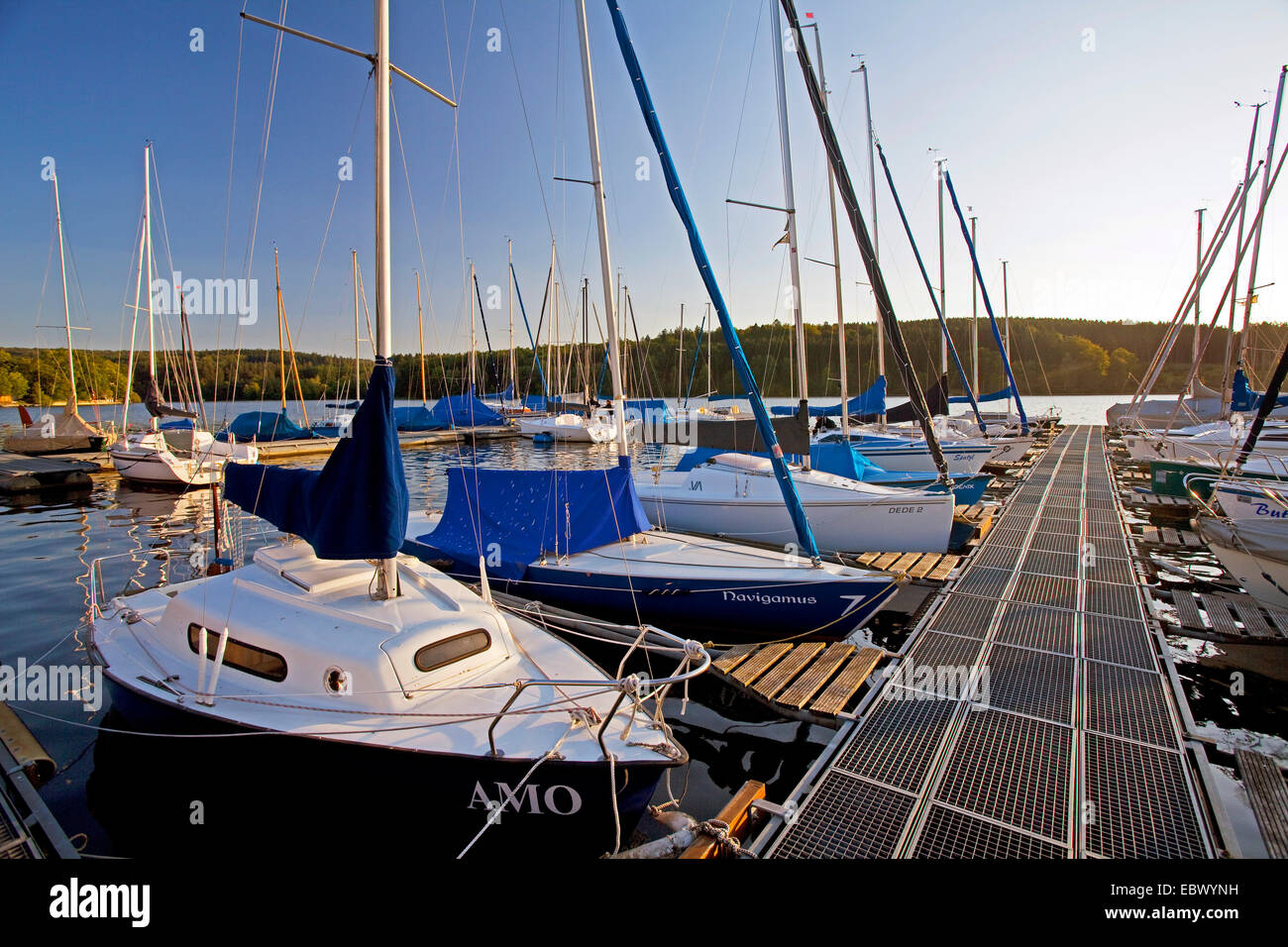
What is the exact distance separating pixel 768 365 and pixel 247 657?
65.6 m

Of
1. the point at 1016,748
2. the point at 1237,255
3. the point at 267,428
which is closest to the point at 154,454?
the point at 267,428

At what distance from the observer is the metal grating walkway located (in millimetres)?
4539

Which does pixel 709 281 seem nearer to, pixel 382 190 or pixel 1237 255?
pixel 382 190

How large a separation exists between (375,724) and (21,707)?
6279 mm

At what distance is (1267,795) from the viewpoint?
16.6 feet

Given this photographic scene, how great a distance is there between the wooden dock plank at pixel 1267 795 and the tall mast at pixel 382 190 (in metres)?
8.03

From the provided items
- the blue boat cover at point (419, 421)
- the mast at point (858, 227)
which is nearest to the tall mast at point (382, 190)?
the mast at point (858, 227)

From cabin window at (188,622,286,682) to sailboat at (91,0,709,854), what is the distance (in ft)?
0.07

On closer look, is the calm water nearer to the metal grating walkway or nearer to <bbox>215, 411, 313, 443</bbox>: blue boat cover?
the metal grating walkway

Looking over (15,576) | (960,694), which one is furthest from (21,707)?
(960,694)

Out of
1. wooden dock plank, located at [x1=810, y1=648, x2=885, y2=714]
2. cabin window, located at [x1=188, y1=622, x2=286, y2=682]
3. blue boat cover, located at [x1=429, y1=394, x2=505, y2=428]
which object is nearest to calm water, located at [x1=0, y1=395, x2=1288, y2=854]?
wooden dock plank, located at [x1=810, y1=648, x2=885, y2=714]

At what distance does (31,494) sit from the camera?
75.7 feet
